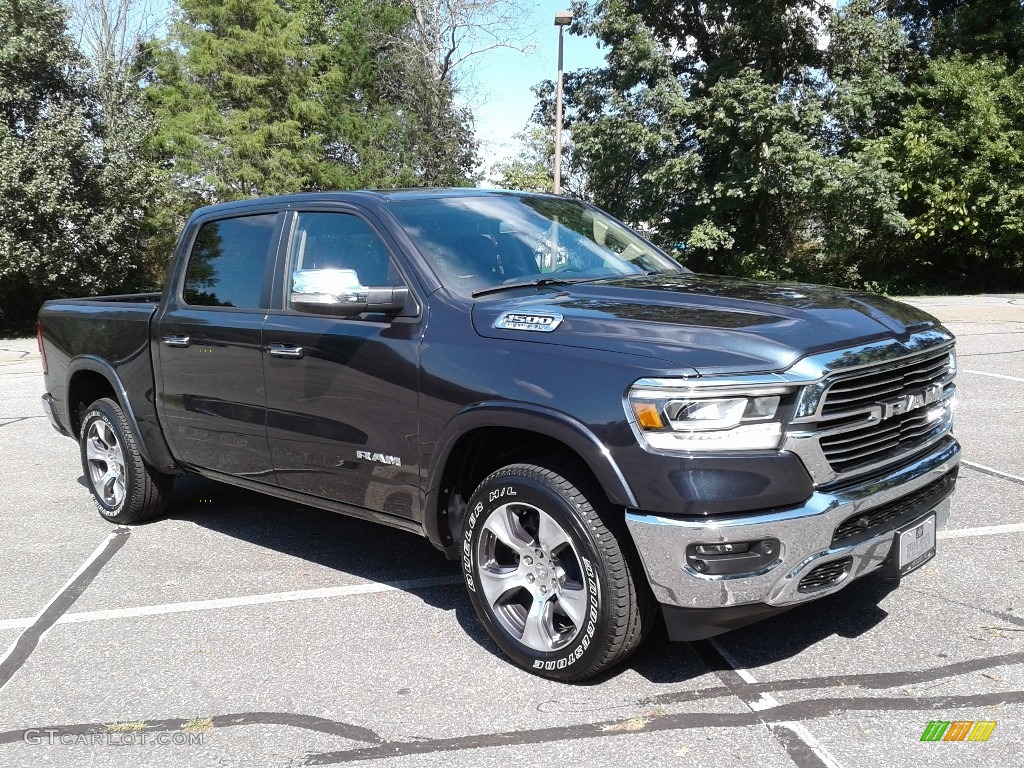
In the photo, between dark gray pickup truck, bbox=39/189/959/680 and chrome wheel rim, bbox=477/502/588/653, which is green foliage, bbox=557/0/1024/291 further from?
chrome wheel rim, bbox=477/502/588/653

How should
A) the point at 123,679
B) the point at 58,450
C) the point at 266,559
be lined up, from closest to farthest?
the point at 123,679, the point at 266,559, the point at 58,450

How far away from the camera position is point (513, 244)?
4.31m

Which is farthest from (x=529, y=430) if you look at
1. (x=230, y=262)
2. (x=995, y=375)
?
(x=995, y=375)

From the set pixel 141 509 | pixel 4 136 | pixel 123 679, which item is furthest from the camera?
pixel 4 136

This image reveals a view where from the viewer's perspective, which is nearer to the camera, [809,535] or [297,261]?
[809,535]

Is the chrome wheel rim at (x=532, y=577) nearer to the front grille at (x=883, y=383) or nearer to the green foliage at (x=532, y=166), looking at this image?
the front grille at (x=883, y=383)

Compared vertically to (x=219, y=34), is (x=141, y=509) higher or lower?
lower

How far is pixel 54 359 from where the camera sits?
6316 millimetres

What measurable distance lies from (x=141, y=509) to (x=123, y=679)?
7.26ft

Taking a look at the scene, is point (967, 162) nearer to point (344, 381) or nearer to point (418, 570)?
point (418, 570)

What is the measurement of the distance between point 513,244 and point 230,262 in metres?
1.71

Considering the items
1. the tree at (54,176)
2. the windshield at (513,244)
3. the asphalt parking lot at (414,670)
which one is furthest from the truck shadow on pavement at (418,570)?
the tree at (54,176)

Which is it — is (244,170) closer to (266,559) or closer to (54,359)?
(54,359)

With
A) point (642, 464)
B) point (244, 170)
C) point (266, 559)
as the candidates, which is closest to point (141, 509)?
point (266, 559)
